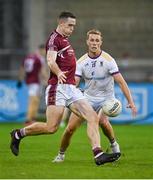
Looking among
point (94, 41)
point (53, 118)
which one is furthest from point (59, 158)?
point (94, 41)

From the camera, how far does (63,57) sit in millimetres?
13945

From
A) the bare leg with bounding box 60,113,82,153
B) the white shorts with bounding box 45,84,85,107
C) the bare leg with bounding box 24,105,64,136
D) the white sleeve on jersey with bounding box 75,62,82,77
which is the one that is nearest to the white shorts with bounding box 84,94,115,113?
the bare leg with bounding box 60,113,82,153

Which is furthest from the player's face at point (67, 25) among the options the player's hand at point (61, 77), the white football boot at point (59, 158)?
the white football boot at point (59, 158)

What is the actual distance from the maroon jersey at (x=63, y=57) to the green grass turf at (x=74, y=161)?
1371mm

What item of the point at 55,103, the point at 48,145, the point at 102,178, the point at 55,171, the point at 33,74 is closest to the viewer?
the point at 102,178

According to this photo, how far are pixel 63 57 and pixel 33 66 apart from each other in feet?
36.2

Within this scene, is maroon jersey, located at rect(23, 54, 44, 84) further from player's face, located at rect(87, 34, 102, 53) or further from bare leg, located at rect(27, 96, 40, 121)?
player's face, located at rect(87, 34, 102, 53)

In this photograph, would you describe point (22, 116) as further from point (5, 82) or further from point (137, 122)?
point (137, 122)

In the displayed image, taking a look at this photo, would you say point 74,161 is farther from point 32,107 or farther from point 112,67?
point 32,107

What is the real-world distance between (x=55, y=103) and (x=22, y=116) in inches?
501

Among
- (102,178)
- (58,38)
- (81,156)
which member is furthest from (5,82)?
(102,178)

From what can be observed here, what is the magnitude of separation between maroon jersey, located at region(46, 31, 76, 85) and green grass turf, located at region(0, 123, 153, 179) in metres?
1.37

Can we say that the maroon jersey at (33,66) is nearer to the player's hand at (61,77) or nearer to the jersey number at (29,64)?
the jersey number at (29,64)

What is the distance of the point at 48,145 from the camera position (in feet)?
59.6
